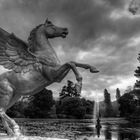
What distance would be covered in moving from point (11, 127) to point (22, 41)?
214 centimetres

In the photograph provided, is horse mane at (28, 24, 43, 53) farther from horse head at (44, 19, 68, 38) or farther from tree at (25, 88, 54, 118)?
tree at (25, 88, 54, 118)

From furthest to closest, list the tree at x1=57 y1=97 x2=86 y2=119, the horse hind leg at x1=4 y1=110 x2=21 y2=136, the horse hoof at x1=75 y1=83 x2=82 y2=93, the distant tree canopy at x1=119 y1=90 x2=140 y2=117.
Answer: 1. the distant tree canopy at x1=119 y1=90 x2=140 y2=117
2. the tree at x1=57 y1=97 x2=86 y2=119
3. the horse hind leg at x1=4 y1=110 x2=21 y2=136
4. the horse hoof at x1=75 y1=83 x2=82 y2=93

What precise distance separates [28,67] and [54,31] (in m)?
1.25

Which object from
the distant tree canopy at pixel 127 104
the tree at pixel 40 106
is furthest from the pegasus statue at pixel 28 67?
the distant tree canopy at pixel 127 104

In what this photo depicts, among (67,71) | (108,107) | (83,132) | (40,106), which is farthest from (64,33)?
(108,107)

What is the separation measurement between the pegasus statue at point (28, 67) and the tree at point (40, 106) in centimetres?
4917

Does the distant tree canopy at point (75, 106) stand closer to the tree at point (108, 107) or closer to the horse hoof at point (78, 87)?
the tree at point (108, 107)

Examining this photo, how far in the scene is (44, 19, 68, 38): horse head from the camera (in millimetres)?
7203

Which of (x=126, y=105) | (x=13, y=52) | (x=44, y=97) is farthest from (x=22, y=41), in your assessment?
(x=126, y=105)

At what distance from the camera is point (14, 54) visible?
6.90 meters

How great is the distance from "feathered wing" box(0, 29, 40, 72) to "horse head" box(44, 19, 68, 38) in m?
0.77

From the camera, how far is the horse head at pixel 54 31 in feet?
23.6

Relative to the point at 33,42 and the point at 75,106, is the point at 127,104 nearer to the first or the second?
the point at 75,106

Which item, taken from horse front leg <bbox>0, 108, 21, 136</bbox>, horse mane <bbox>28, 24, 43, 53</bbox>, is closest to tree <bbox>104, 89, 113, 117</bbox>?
horse mane <bbox>28, 24, 43, 53</bbox>
